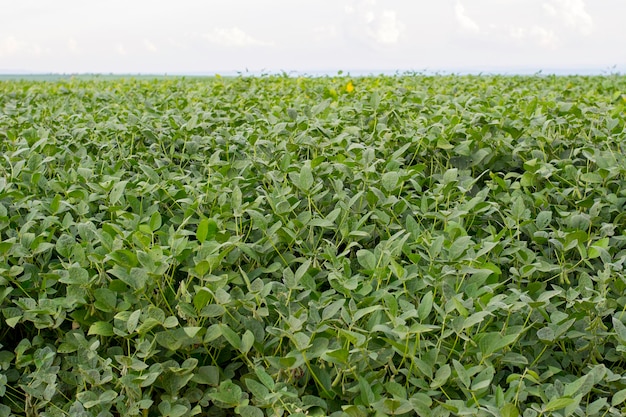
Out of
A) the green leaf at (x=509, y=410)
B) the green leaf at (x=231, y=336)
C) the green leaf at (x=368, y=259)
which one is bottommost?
the green leaf at (x=509, y=410)

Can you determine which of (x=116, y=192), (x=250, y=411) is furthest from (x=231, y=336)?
(x=116, y=192)

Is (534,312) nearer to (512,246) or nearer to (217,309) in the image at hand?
(512,246)

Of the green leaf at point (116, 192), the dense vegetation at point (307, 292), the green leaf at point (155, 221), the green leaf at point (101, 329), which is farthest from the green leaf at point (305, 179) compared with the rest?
the green leaf at point (101, 329)

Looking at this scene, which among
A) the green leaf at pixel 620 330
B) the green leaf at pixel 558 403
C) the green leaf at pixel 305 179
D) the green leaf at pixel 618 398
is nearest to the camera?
the green leaf at pixel 558 403

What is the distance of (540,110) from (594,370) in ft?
6.22

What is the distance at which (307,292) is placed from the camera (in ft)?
4.96

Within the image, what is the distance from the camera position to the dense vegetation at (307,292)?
1359 mm

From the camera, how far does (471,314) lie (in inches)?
56.3

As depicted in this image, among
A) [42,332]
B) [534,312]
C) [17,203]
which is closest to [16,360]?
[42,332]

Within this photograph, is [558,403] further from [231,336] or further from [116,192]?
[116,192]

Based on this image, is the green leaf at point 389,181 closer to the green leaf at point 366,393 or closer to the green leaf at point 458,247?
the green leaf at point 458,247

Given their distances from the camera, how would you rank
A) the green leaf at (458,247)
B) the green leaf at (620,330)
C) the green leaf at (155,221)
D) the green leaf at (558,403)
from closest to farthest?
the green leaf at (558,403) → the green leaf at (620,330) → the green leaf at (458,247) → the green leaf at (155,221)

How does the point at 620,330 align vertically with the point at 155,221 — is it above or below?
below

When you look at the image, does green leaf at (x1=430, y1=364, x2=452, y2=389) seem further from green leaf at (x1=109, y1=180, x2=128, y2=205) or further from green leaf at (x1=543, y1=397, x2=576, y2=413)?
green leaf at (x1=109, y1=180, x2=128, y2=205)
